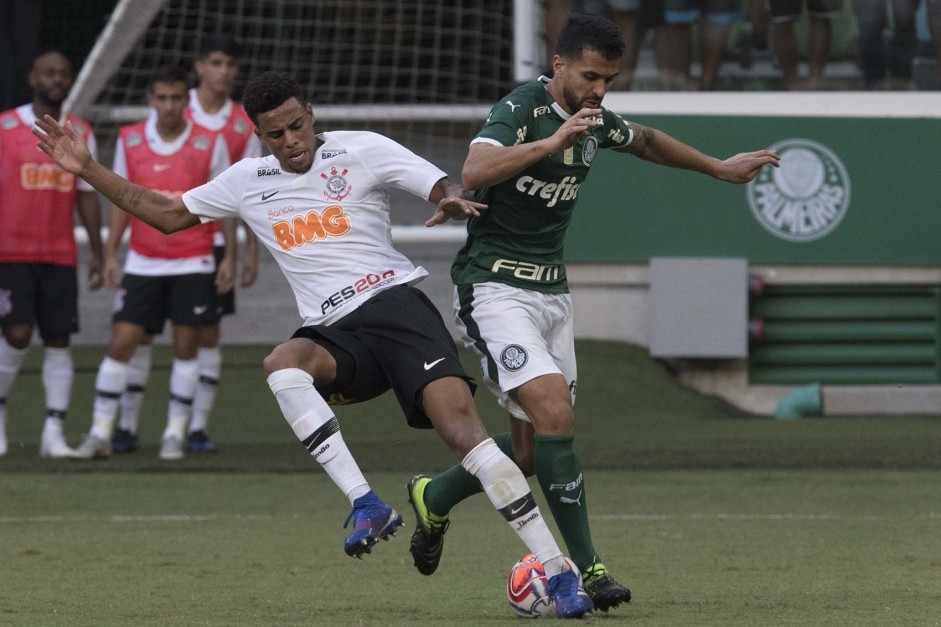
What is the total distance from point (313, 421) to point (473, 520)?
9.30ft

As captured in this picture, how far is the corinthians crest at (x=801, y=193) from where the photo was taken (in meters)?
13.5

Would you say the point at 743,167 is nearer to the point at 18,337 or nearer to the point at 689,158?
the point at 689,158

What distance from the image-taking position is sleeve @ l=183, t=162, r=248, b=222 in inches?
244

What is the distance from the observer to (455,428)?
5637 millimetres

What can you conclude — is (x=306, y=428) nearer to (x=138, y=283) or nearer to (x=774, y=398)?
(x=138, y=283)

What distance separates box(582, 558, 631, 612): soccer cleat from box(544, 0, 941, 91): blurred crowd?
8.89 metres

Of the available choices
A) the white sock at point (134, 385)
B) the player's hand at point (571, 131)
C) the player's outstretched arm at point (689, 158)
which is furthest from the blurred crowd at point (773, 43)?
the player's hand at point (571, 131)

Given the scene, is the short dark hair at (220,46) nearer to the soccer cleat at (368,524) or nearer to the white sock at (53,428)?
the white sock at (53,428)

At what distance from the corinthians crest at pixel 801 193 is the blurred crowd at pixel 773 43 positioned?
72 cm

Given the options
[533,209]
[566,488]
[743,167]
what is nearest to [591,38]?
[533,209]

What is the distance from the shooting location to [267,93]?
5.91 metres

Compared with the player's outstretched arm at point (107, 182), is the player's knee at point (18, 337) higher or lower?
lower

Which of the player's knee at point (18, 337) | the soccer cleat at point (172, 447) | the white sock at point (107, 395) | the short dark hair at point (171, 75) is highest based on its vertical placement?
the short dark hair at point (171, 75)

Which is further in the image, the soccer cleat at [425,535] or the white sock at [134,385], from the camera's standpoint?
the white sock at [134,385]
